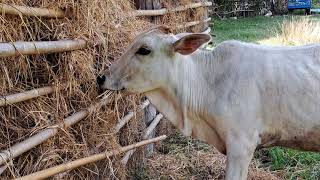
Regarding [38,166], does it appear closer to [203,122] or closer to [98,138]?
[98,138]

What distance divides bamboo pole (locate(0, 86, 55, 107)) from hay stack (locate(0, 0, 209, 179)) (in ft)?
0.17

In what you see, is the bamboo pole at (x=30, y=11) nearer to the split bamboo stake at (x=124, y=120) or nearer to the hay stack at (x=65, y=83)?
the hay stack at (x=65, y=83)

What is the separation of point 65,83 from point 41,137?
1.47 ft

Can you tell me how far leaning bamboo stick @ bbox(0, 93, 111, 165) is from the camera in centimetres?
248

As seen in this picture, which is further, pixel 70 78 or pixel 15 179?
pixel 70 78

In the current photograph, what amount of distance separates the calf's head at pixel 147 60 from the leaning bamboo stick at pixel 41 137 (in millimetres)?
194

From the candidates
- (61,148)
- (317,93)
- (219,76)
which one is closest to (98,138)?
(61,148)

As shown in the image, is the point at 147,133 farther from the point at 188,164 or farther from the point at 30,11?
the point at 30,11

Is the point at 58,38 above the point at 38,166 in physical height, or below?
above

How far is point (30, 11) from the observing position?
2.71m

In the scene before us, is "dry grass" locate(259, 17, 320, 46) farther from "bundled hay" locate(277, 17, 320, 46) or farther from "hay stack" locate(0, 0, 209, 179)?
"hay stack" locate(0, 0, 209, 179)

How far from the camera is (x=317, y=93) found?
10.8ft

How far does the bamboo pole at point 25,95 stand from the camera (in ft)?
8.25

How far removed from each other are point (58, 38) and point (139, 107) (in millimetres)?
1586
